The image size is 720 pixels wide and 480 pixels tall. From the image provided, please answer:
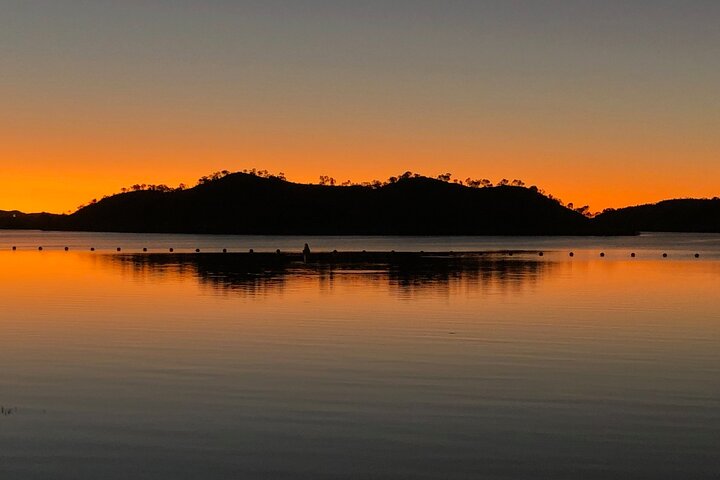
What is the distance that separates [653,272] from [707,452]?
8289cm

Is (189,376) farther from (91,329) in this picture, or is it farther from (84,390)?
(91,329)

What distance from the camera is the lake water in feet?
55.8

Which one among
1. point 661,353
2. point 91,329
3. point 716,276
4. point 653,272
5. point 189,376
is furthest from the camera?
point 653,272

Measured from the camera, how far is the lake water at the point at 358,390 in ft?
55.8

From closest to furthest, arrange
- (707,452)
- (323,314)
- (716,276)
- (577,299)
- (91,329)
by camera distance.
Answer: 1. (707,452)
2. (91,329)
3. (323,314)
4. (577,299)
5. (716,276)

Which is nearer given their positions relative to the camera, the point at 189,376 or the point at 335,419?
the point at 335,419

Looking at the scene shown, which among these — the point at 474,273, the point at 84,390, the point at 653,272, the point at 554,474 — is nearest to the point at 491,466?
the point at 554,474

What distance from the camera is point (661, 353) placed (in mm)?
32562

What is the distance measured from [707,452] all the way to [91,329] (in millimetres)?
28107

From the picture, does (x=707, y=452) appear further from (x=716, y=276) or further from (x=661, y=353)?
(x=716, y=276)

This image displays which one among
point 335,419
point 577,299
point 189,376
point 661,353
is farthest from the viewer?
point 577,299

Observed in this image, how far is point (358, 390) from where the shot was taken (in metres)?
24.6

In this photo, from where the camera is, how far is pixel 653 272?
3821 inches

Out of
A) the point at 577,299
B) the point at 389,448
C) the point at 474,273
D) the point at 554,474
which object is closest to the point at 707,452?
the point at 554,474
